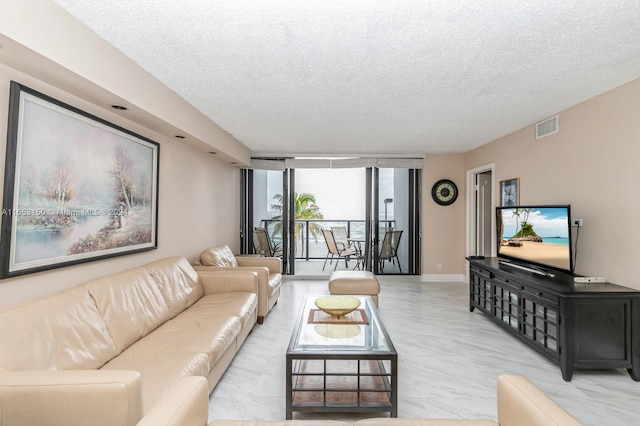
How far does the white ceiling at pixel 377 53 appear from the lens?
1.67m

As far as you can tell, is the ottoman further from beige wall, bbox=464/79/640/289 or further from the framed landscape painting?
the framed landscape painting

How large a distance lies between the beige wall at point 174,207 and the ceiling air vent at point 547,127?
424 centimetres

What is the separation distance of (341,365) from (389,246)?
3.75 meters

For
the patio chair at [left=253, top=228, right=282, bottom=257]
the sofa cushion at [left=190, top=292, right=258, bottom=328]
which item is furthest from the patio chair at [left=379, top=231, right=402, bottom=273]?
the sofa cushion at [left=190, top=292, right=258, bottom=328]

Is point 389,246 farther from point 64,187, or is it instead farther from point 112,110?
point 64,187

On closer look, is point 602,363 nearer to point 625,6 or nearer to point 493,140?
point 625,6

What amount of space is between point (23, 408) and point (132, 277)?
1.28m

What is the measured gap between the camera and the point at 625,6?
1634mm

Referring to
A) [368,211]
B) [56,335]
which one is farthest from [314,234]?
[56,335]

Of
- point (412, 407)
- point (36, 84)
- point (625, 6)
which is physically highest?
point (625, 6)

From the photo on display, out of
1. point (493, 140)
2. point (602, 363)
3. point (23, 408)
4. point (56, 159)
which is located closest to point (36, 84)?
point (56, 159)

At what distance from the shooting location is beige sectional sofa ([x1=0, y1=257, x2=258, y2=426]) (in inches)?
48.0

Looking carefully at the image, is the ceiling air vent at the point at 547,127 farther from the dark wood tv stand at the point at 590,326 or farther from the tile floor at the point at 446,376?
the tile floor at the point at 446,376

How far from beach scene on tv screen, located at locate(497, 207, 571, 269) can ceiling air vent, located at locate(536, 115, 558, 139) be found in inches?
37.1
